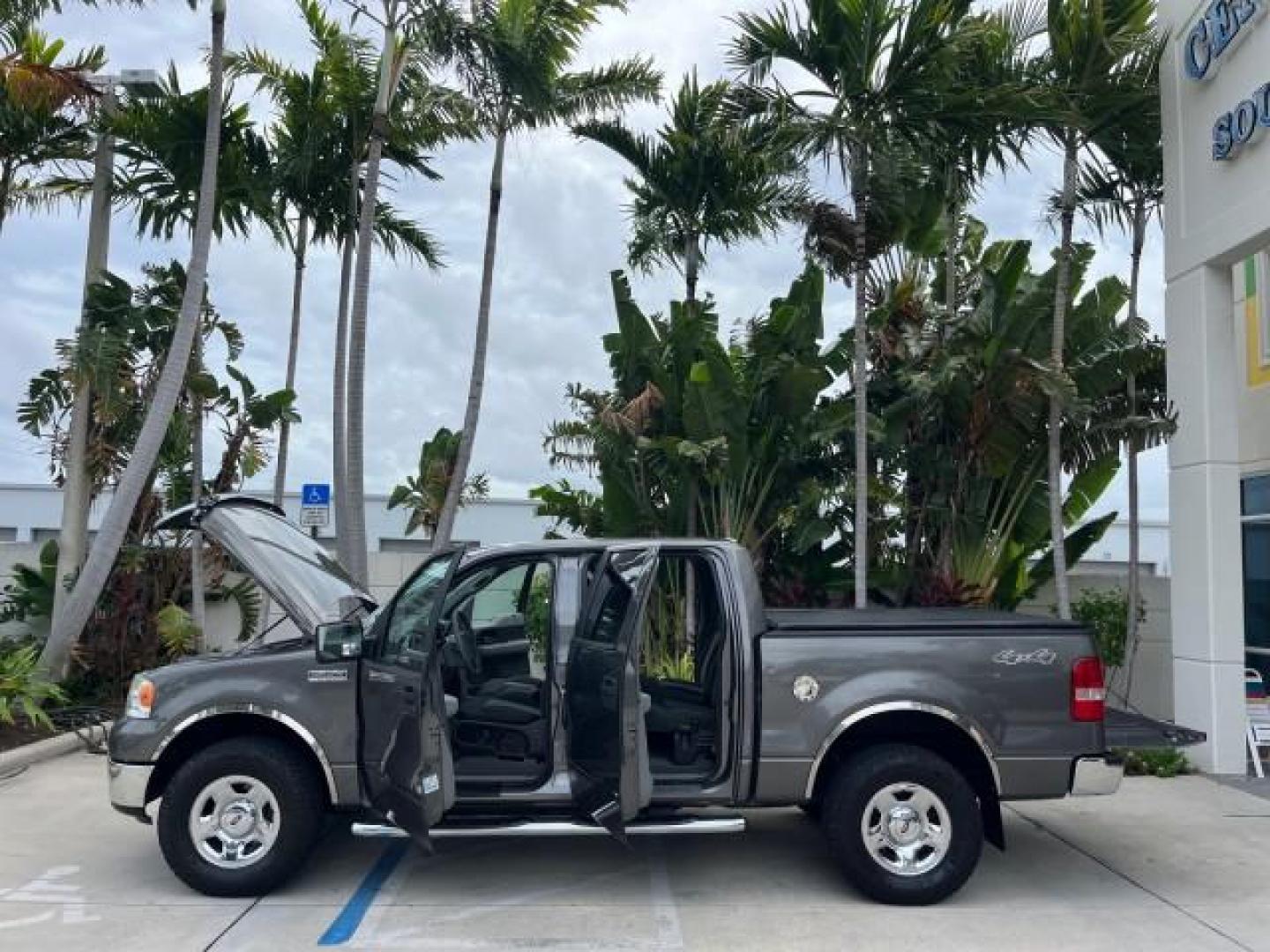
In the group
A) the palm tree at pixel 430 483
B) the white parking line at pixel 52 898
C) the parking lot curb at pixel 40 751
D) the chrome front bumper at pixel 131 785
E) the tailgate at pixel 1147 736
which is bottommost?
the white parking line at pixel 52 898

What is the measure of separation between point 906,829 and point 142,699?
13.4ft

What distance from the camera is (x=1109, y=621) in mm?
12430

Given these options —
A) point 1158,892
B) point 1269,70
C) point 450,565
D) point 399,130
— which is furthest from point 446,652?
point 399,130

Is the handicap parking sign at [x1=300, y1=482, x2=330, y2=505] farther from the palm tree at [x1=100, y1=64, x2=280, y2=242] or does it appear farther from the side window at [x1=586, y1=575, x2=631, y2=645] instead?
the side window at [x1=586, y1=575, x2=631, y2=645]

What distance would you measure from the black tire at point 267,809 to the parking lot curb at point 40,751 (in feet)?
13.9

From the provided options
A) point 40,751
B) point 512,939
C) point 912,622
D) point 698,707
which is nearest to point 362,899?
point 512,939

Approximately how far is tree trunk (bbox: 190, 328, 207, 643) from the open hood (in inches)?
237

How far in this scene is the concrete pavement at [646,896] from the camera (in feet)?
18.7

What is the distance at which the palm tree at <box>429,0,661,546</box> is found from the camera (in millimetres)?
12742

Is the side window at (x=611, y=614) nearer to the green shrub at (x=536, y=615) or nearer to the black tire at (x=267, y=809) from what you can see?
the green shrub at (x=536, y=615)

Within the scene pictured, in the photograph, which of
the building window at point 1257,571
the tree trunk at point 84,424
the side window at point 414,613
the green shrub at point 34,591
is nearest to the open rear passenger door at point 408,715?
the side window at point 414,613

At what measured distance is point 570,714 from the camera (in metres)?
Result: 6.09

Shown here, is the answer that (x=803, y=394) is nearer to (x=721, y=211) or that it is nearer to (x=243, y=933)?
(x=721, y=211)

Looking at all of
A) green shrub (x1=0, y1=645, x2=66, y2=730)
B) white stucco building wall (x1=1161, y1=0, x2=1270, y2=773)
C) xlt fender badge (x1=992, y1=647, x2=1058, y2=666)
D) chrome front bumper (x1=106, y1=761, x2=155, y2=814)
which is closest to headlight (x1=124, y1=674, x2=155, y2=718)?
chrome front bumper (x1=106, y1=761, x2=155, y2=814)
